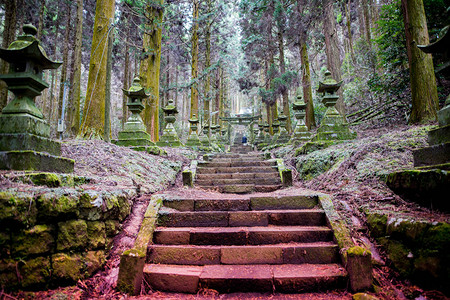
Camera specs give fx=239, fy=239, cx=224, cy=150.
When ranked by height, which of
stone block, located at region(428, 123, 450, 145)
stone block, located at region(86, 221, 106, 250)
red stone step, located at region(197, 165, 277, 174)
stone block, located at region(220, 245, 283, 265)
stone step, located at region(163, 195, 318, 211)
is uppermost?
stone block, located at region(428, 123, 450, 145)

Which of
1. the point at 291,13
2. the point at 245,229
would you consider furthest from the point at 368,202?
the point at 291,13

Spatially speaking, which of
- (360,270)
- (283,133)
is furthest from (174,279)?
(283,133)

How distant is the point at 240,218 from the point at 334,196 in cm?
164

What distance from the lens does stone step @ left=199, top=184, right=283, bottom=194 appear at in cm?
518

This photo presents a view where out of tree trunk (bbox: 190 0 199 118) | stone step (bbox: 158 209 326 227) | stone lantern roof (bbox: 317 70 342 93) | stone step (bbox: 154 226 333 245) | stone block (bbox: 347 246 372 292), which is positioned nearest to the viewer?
stone block (bbox: 347 246 372 292)

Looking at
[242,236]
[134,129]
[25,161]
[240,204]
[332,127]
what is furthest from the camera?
[134,129]

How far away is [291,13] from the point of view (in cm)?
1330

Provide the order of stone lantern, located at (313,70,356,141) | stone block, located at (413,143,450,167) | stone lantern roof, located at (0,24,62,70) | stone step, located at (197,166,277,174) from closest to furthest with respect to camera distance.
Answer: stone block, located at (413,143,450,167) → stone lantern roof, located at (0,24,62,70) → stone step, located at (197,166,277,174) → stone lantern, located at (313,70,356,141)

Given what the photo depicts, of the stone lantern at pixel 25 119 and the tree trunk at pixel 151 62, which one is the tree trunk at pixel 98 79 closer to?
the tree trunk at pixel 151 62

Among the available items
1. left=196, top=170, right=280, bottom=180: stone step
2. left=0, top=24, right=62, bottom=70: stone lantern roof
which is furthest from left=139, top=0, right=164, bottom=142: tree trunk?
left=0, top=24, right=62, bottom=70: stone lantern roof

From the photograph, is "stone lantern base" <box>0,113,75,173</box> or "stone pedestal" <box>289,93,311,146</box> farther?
"stone pedestal" <box>289,93,311,146</box>

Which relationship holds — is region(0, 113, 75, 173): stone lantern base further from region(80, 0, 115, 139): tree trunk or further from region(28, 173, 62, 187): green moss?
region(80, 0, 115, 139): tree trunk

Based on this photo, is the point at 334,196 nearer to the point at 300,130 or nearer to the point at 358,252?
the point at 358,252

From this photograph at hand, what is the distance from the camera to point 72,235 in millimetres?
2381
